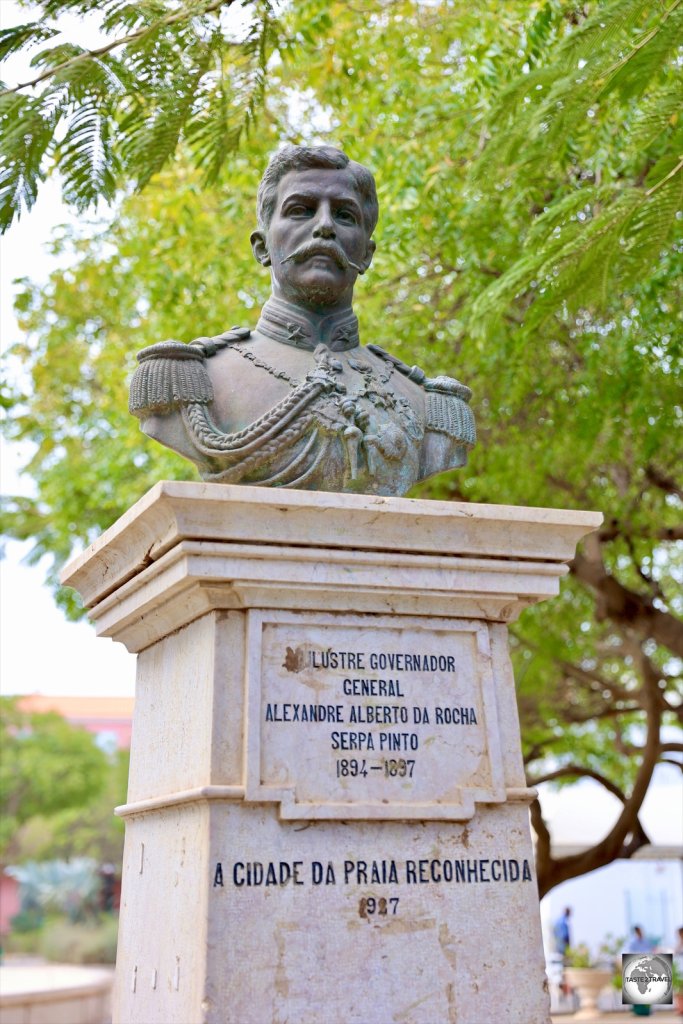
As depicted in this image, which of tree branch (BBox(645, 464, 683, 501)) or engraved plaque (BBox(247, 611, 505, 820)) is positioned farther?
tree branch (BBox(645, 464, 683, 501))

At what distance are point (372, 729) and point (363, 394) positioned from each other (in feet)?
4.33

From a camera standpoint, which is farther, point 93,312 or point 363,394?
point 93,312

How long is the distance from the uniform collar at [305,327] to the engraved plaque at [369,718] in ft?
4.32

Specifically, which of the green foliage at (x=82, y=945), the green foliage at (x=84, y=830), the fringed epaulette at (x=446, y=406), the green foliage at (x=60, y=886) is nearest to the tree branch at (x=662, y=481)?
the fringed epaulette at (x=446, y=406)

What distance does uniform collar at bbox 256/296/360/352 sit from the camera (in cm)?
434

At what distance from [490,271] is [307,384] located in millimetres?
5163

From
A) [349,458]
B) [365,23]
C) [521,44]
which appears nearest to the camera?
[349,458]

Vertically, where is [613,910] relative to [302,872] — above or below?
above

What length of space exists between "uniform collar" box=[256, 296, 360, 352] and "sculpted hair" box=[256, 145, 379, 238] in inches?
13.5

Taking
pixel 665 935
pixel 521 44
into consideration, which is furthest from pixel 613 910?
pixel 521 44

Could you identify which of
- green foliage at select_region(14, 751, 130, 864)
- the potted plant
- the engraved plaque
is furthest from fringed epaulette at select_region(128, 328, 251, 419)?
green foliage at select_region(14, 751, 130, 864)

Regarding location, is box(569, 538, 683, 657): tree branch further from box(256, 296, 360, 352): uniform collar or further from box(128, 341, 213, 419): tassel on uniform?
box(128, 341, 213, 419): tassel on uniform

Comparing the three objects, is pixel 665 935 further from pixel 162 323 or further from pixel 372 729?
pixel 372 729

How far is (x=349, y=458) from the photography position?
3963 mm
